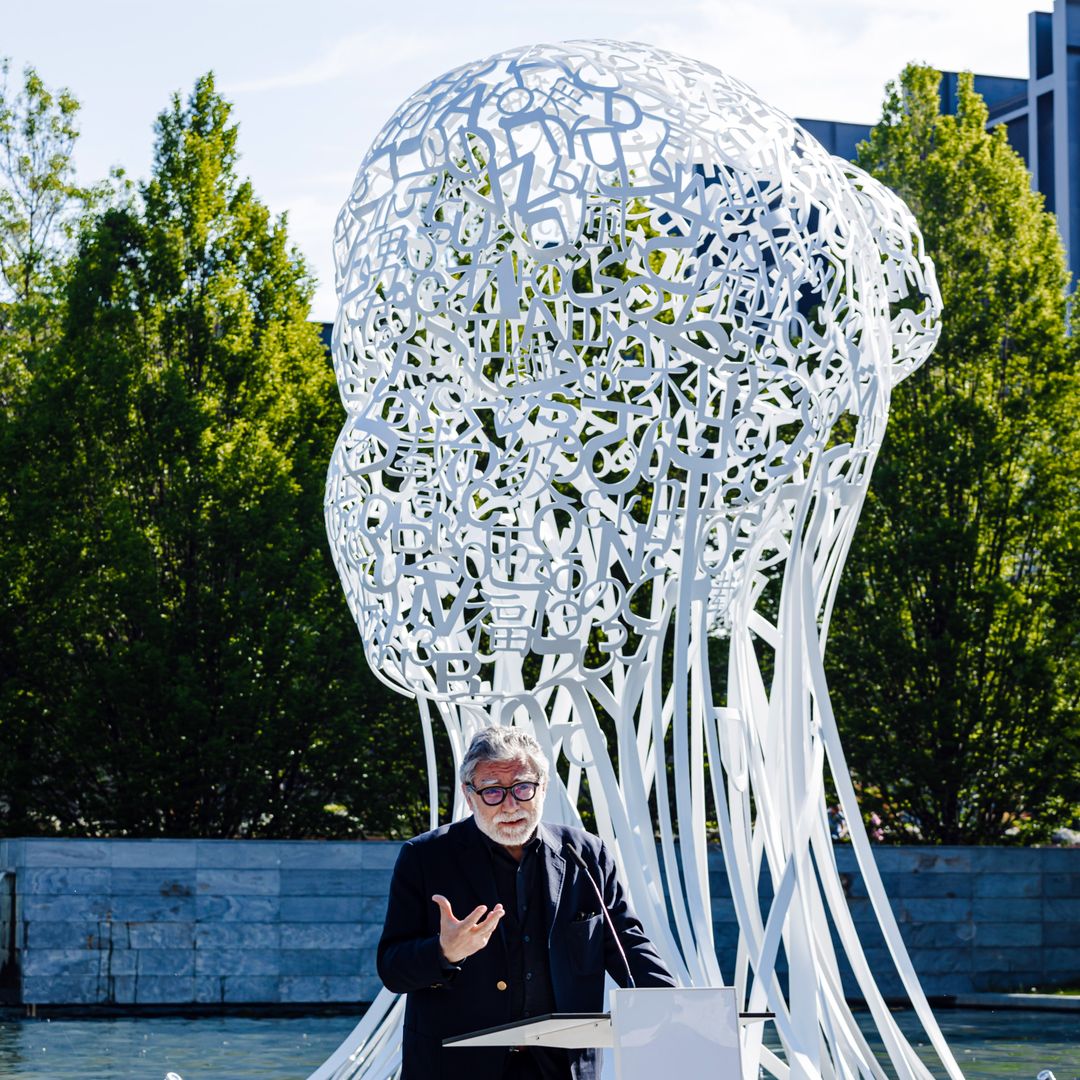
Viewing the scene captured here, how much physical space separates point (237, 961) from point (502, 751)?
8.56m

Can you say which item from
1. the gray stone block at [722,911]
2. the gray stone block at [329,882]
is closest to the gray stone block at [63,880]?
the gray stone block at [329,882]

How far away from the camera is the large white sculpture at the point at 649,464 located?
6086mm

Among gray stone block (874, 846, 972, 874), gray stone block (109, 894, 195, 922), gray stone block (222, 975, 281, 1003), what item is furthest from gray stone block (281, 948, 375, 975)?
gray stone block (874, 846, 972, 874)

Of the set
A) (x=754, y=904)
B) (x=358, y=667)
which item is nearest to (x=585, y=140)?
(x=754, y=904)

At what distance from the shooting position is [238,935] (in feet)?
37.2

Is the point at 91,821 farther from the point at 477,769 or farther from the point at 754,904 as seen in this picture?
the point at 477,769

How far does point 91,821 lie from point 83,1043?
3962 millimetres

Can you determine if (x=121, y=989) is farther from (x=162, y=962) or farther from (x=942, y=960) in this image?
(x=942, y=960)

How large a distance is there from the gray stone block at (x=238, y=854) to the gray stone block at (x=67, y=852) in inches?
22.9

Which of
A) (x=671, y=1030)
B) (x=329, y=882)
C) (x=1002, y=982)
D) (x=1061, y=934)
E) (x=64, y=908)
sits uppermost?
(x=671, y=1030)

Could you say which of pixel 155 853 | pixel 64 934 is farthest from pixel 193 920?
pixel 64 934

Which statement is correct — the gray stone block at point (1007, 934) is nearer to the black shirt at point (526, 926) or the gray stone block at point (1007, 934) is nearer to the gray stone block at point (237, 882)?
the gray stone block at point (237, 882)

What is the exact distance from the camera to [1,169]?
1788cm

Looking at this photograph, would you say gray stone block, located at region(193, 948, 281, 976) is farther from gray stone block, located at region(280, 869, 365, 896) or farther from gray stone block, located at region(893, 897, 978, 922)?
gray stone block, located at region(893, 897, 978, 922)
